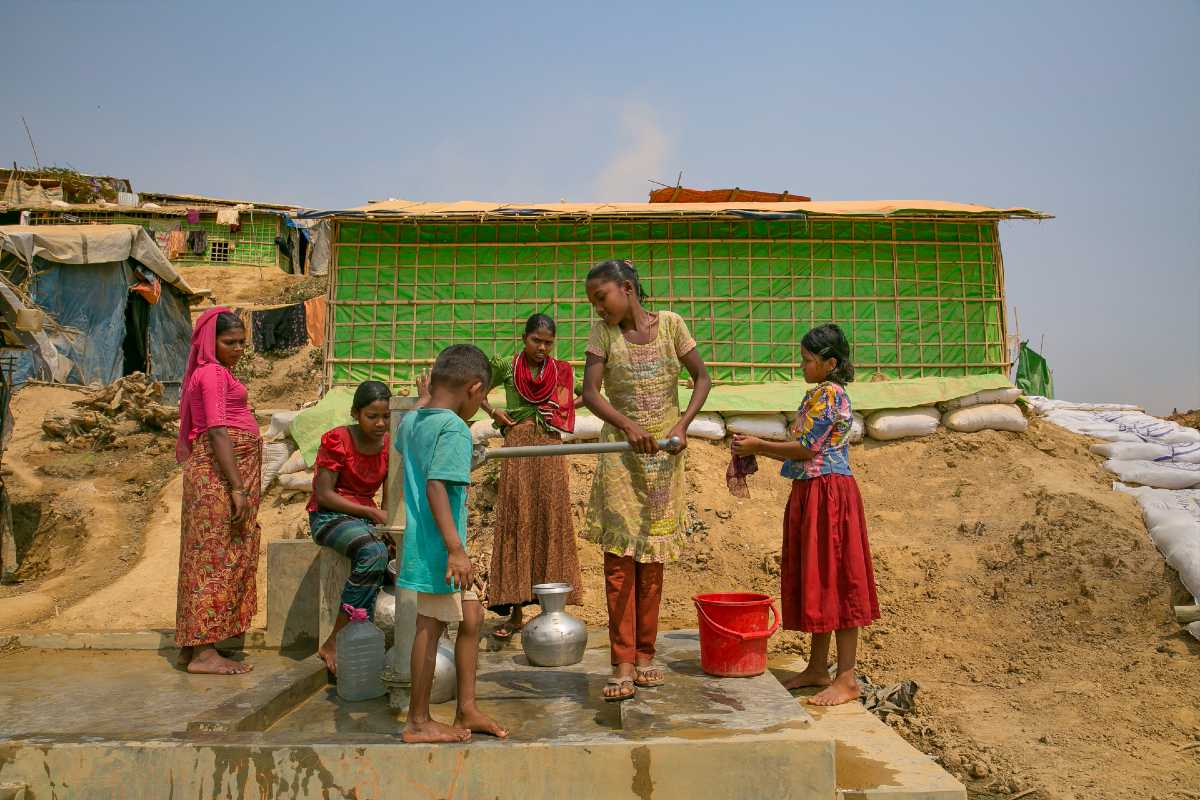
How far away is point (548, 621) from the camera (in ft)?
12.2

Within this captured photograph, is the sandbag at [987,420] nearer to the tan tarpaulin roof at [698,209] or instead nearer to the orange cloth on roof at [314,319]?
the tan tarpaulin roof at [698,209]

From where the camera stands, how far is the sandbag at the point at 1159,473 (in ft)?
23.4

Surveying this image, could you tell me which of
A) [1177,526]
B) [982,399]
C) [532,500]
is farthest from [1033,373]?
[532,500]

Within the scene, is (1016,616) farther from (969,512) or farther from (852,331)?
(852,331)

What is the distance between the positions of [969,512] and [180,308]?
13081 millimetres

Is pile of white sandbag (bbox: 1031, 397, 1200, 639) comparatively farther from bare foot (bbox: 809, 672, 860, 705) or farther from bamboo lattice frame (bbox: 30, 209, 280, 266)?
bamboo lattice frame (bbox: 30, 209, 280, 266)

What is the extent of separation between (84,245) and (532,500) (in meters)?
11.3

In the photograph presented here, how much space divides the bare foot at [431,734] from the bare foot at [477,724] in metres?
0.07

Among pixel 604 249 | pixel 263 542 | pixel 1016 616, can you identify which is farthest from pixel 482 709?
pixel 604 249

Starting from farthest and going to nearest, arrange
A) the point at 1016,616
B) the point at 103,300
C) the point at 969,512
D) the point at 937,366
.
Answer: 1. the point at 103,300
2. the point at 937,366
3. the point at 969,512
4. the point at 1016,616

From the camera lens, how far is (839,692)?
3.47m

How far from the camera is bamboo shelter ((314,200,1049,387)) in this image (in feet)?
31.2

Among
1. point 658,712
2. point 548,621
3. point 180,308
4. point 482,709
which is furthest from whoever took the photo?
point 180,308

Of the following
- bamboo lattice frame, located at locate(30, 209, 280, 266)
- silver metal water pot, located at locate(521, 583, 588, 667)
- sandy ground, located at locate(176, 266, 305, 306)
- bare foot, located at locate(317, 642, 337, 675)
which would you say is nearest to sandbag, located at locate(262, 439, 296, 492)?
bare foot, located at locate(317, 642, 337, 675)
